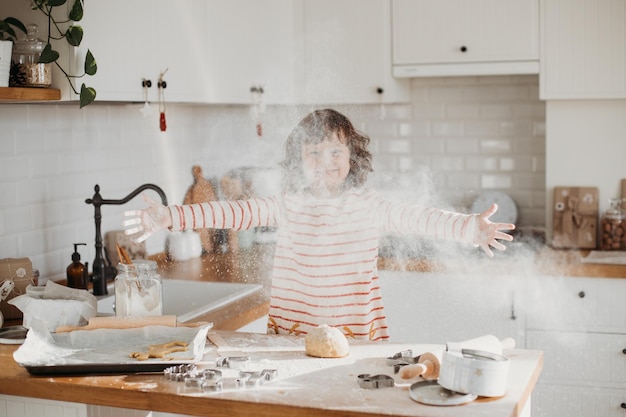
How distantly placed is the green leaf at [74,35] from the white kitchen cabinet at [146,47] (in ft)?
0.18

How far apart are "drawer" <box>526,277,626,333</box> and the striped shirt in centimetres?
90

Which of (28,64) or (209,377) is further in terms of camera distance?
(28,64)

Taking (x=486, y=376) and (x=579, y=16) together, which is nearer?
(x=486, y=376)

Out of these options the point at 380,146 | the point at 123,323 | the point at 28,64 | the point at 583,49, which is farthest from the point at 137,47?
the point at 583,49

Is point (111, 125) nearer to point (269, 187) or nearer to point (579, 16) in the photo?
point (269, 187)

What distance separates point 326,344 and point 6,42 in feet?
3.84

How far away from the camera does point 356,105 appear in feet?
13.0

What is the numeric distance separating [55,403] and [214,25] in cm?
168

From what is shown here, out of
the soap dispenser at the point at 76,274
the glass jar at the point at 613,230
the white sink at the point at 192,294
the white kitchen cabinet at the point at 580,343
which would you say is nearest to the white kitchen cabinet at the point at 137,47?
the soap dispenser at the point at 76,274

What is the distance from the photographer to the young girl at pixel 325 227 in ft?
8.23

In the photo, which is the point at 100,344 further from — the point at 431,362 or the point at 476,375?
the point at 476,375

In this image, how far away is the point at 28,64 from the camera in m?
2.37

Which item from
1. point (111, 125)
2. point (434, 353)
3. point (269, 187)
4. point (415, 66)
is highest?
point (415, 66)

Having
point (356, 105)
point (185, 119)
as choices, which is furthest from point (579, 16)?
point (185, 119)
